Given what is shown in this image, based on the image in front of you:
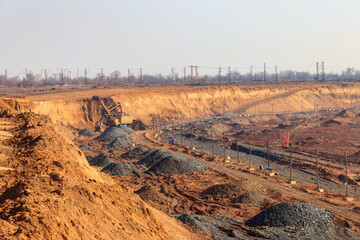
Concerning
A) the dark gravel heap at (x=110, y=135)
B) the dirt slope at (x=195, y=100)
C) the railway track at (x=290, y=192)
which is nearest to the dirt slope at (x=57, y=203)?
the railway track at (x=290, y=192)

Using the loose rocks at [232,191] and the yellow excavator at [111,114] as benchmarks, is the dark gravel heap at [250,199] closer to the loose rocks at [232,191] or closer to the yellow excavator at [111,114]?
the loose rocks at [232,191]

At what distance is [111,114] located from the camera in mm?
88938

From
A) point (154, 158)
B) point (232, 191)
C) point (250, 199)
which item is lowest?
point (250, 199)

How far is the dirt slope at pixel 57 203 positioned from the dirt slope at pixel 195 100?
54.7 metres

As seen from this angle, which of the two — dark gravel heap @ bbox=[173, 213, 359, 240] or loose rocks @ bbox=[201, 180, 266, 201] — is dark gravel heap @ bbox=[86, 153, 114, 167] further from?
dark gravel heap @ bbox=[173, 213, 359, 240]

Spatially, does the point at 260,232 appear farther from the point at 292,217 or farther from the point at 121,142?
the point at 121,142

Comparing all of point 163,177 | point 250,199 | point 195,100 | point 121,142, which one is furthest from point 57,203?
point 195,100

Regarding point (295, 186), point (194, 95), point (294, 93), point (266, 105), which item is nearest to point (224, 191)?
point (295, 186)

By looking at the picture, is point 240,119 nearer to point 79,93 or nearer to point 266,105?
point 266,105

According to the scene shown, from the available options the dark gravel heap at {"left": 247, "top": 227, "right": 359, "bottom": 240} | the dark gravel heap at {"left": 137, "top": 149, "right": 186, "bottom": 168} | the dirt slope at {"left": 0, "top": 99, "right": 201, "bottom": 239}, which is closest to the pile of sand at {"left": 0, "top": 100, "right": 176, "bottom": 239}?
the dirt slope at {"left": 0, "top": 99, "right": 201, "bottom": 239}

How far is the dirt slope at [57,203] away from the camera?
12.1 m

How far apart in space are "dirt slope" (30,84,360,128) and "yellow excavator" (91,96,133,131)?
2165 mm

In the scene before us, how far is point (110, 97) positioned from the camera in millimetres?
95062

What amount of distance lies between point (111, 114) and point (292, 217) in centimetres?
6537
